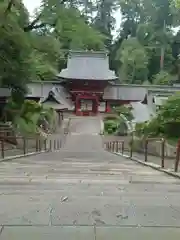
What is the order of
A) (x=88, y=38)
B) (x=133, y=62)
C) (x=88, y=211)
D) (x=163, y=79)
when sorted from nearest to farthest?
(x=88, y=211), (x=88, y=38), (x=163, y=79), (x=133, y=62)

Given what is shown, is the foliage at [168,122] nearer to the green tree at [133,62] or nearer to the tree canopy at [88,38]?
the tree canopy at [88,38]

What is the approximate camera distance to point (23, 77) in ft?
60.9

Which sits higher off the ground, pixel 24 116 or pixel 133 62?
pixel 133 62

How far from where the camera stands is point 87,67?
161 ft

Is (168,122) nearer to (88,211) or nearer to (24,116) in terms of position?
(24,116)

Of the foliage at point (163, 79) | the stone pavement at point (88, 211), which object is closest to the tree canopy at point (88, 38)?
the foliage at point (163, 79)

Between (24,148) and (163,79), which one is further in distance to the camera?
(163,79)

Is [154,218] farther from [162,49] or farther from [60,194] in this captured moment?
[162,49]

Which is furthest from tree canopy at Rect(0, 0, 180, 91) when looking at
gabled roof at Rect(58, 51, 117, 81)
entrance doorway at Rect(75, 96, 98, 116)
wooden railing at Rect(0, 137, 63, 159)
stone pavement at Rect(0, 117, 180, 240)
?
stone pavement at Rect(0, 117, 180, 240)

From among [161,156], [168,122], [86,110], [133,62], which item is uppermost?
[133,62]

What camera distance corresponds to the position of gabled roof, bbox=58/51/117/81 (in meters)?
47.1

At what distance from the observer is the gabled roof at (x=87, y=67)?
47062 millimetres

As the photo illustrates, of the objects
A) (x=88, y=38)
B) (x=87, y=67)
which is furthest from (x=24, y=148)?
(x=87, y=67)

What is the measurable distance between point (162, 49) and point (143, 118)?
28.7 meters
